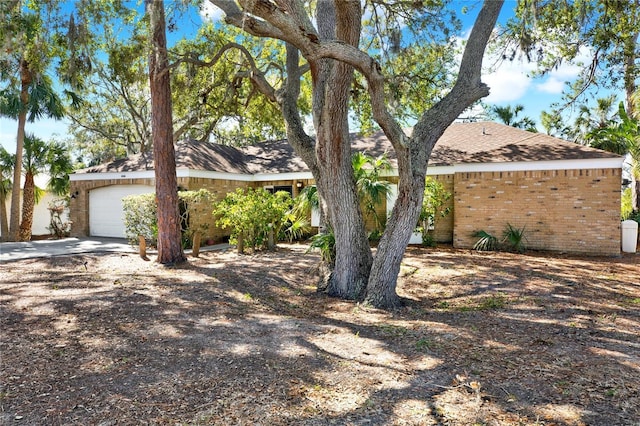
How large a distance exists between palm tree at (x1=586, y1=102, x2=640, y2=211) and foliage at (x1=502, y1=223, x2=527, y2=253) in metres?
5.72

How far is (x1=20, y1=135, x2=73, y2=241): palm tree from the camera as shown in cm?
1705

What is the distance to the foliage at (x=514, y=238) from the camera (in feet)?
42.0

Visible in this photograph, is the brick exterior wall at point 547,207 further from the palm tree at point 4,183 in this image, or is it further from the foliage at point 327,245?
the palm tree at point 4,183

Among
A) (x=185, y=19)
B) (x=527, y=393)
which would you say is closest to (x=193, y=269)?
(x=185, y=19)

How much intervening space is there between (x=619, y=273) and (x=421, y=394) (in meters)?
8.23

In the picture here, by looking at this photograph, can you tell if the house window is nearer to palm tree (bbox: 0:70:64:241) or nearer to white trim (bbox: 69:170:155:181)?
white trim (bbox: 69:170:155:181)

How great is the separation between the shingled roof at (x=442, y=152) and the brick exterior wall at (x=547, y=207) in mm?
539

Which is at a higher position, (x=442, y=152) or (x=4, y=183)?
(x=442, y=152)

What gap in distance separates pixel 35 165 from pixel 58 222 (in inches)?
94.5

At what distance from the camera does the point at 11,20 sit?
7.88m

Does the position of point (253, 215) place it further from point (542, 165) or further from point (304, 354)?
point (542, 165)

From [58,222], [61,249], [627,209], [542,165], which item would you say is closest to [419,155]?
[542,165]

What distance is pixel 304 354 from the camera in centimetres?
444

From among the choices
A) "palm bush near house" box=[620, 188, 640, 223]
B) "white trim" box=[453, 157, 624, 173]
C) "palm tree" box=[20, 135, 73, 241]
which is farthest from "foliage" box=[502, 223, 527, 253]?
"palm tree" box=[20, 135, 73, 241]
